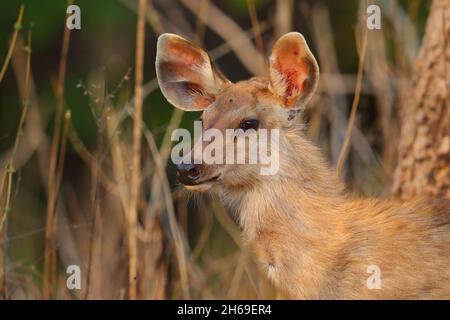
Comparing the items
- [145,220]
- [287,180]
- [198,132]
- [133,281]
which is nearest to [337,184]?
[287,180]

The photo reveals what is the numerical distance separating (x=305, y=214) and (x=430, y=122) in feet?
3.76

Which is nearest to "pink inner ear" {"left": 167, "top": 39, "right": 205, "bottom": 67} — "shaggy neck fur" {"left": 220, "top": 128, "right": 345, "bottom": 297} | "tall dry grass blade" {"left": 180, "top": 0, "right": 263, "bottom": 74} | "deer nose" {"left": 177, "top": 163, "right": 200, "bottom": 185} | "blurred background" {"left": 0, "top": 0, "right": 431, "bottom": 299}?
"blurred background" {"left": 0, "top": 0, "right": 431, "bottom": 299}

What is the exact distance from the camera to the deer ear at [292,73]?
438 cm

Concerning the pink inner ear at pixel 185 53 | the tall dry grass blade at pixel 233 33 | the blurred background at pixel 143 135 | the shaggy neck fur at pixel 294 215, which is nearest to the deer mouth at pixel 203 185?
the shaggy neck fur at pixel 294 215

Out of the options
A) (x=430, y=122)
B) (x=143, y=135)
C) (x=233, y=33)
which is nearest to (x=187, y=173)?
(x=430, y=122)

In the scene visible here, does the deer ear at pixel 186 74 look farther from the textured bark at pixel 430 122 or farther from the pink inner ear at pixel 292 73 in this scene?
the textured bark at pixel 430 122

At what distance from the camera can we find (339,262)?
4.25 meters

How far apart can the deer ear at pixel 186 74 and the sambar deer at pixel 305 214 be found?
0.03 m

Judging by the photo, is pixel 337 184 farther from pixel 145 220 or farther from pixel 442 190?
pixel 145 220

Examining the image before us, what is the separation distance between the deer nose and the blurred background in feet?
1.63

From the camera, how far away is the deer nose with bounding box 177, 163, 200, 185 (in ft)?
13.7

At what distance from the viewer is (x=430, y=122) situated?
17.1 ft

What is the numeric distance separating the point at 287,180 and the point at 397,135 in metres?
1.94

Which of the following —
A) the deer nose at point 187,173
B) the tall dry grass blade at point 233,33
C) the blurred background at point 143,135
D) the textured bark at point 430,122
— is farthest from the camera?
the tall dry grass blade at point 233,33
